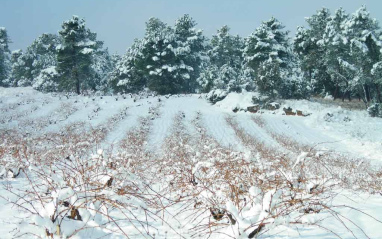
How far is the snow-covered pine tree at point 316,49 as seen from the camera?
31453 millimetres

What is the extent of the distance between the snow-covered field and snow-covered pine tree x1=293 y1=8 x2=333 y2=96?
30.7 ft

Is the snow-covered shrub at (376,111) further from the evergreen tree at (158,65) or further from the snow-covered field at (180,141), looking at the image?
the evergreen tree at (158,65)

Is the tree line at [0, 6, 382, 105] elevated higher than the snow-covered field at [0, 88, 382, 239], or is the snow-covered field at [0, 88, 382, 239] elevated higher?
the tree line at [0, 6, 382, 105]

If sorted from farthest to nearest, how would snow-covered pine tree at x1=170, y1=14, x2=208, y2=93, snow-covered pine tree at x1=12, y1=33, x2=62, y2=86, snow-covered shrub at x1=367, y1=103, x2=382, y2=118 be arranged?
snow-covered pine tree at x1=12, y1=33, x2=62, y2=86
snow-covered pine tree at x1=170, y1=14, x2=208, y2=93
snow-covered shrub at x1=367, y1=103, x2=382, y2=118

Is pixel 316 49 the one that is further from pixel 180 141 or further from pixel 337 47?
pixel 180 141

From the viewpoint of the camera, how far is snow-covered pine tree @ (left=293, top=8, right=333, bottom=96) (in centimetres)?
3145

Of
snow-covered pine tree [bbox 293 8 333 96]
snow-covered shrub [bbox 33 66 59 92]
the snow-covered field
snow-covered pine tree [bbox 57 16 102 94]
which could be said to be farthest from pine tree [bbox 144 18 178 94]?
snow-covered pine tree [bbox 293 8 333 96]

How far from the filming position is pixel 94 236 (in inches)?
82.7

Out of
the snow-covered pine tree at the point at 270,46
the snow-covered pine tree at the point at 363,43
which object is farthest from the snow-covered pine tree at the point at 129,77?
the snow-covered pine tree at the point at 363,43

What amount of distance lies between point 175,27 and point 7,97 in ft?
82.2

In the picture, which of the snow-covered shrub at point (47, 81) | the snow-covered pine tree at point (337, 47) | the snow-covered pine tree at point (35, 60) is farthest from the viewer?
the snow-covered pine tree at point (35, 60)

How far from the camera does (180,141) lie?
12.3 metres

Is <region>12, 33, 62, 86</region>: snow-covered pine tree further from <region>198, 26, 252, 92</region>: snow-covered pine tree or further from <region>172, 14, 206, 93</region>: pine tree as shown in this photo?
<region>198, 26, 252, 92</region>: snow-covered pine tree

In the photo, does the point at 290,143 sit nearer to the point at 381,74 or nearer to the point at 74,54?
the point at 381,74
